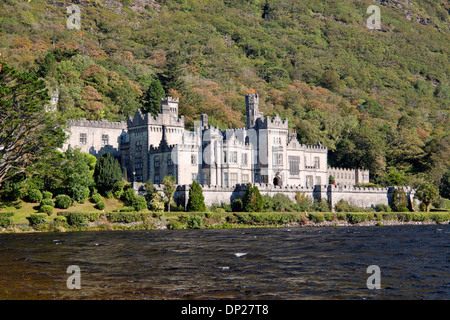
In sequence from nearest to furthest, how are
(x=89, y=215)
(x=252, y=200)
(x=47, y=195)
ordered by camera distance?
(x=89, y=215) < (x=47, y=195) < (x=252, y=200)

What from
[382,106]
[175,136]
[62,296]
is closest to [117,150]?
[175,136]

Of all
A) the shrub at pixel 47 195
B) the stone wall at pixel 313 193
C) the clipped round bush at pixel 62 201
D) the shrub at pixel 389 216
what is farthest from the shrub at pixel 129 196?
the shrub at pixel 389 216

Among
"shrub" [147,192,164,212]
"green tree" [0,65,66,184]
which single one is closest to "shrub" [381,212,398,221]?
"shrub" [147,192,164,212]

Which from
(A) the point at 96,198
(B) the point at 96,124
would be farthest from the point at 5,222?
(B) the point at 96,124

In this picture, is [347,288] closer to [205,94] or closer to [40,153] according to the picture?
[40,153]

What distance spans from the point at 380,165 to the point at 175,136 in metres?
43.2

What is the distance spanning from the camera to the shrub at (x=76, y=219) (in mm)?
62781

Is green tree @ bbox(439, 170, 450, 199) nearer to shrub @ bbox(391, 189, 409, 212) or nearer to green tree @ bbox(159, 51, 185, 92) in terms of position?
shrub @ bbox(391, 189, 409, 212)

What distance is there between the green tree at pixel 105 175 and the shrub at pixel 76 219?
10.6m

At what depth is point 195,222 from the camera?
68.4 m

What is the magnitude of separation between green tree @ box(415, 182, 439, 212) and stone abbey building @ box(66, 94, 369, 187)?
55.4ft

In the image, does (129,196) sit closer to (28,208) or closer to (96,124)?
(28,208)

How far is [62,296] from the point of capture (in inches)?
1033

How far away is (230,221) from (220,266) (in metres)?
36.1
